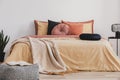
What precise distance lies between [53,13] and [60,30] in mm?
595

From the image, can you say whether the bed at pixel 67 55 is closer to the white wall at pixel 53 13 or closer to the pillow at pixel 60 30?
the pillow at pixel 60 30

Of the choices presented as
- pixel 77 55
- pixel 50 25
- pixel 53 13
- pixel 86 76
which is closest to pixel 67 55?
pixel 77 55

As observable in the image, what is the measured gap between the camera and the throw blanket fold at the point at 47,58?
4.24 metres

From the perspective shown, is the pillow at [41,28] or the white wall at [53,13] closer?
the pillow at [41,28]

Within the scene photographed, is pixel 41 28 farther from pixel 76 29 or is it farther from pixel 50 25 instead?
pixel 76 29

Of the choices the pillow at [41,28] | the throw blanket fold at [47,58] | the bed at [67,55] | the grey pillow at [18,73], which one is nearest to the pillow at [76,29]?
the pillow at [41,28]

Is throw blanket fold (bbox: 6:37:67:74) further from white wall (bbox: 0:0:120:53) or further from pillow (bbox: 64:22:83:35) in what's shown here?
white wall (bbox: 0:0:120:53)

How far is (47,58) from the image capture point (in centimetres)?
432

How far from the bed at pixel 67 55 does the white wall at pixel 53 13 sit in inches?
62.6

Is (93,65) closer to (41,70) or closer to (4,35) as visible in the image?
(41,70)

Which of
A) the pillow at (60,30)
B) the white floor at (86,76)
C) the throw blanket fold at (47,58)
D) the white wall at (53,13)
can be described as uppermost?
the white wall at (53,13)

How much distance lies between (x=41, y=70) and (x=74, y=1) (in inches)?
93.9

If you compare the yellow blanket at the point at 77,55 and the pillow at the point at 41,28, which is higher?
the pillow at the point at 41,28

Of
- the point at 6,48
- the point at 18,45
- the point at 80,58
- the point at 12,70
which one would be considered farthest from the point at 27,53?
the point at 6,48
